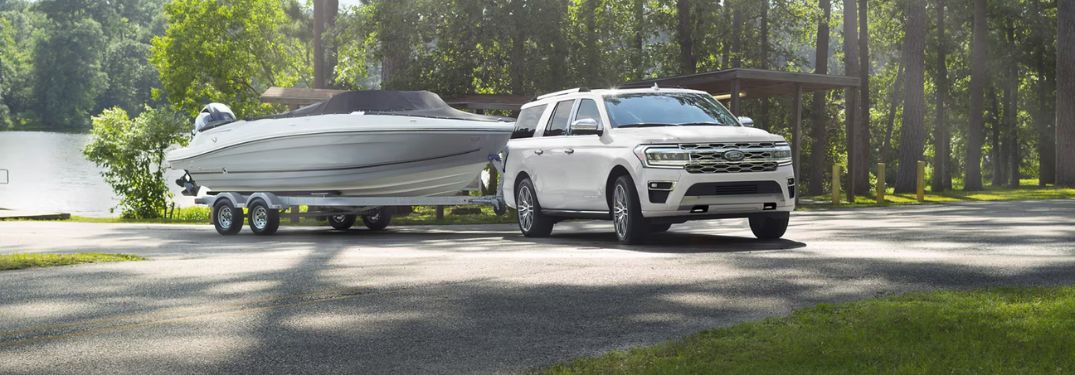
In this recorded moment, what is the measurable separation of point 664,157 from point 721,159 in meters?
0.64

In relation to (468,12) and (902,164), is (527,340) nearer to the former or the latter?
(468,12)

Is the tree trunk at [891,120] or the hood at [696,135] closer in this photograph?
the hood at [696,135]

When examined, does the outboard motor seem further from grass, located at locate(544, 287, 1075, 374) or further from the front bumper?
grass, located at locate(544, 287, 1075, 374)

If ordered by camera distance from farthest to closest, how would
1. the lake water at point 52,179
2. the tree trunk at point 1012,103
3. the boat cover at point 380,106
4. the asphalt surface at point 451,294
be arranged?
1. the tree trunk at point 1012,103
2. the lake water at point 52,179
3. the boat cover at point 380,106
4. the asphalt surface at point 451,294

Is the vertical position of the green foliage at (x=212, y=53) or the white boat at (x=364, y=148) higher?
the green foliage at (x=212, y=53)

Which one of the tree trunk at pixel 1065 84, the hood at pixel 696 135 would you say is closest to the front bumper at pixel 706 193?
the hood at pixel 696 135

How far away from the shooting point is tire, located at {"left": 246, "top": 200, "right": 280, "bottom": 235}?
1878cm

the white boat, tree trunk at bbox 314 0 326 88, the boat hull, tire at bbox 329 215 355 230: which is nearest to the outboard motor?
the white boat

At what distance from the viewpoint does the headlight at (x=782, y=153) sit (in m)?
13.4

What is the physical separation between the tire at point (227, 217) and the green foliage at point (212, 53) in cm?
2750

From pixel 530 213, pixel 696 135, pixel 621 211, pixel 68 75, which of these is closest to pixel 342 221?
pixel 530 213

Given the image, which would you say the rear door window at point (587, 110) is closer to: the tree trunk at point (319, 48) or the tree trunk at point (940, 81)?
the tree trunk at point (319, 48)

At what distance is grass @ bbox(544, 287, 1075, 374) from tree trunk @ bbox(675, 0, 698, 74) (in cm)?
3206

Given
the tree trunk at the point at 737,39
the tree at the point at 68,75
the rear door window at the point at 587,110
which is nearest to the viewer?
the rear door window at the point at 587,110
